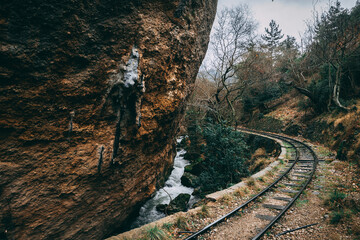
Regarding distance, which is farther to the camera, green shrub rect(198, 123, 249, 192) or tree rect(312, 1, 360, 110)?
tree rect(312, 1, 360, 110)

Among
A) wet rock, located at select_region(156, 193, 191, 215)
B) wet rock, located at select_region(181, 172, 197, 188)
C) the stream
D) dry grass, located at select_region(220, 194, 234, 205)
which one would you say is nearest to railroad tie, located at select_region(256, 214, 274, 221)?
dry grass, located at select_region(220, 194, 234, 205)

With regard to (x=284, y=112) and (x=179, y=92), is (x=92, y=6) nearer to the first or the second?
(x=179, y=92)

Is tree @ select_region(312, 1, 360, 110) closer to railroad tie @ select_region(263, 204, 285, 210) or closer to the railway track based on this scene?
the railway track

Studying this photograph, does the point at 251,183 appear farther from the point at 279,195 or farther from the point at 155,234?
the point at 155,234

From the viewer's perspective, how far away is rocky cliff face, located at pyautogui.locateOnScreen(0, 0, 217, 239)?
322cm

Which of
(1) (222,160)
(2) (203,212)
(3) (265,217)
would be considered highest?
(1) (222,160)

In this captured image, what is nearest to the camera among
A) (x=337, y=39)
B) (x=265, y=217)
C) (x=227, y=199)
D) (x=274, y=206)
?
(x=265, y=217)

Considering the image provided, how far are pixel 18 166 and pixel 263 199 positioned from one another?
7.56 m

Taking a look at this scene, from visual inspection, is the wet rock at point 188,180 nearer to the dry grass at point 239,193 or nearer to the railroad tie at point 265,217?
the dry grass at point 239,193

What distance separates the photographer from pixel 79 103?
155 inches

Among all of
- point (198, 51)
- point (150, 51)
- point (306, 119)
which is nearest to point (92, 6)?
point (150, 51)

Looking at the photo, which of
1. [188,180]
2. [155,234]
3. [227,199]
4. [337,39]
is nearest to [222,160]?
[188,180]

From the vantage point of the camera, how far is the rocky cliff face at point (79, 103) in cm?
322

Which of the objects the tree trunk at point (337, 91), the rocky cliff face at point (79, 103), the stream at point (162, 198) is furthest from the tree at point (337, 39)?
the rocky cliff face at point (79, 103)
